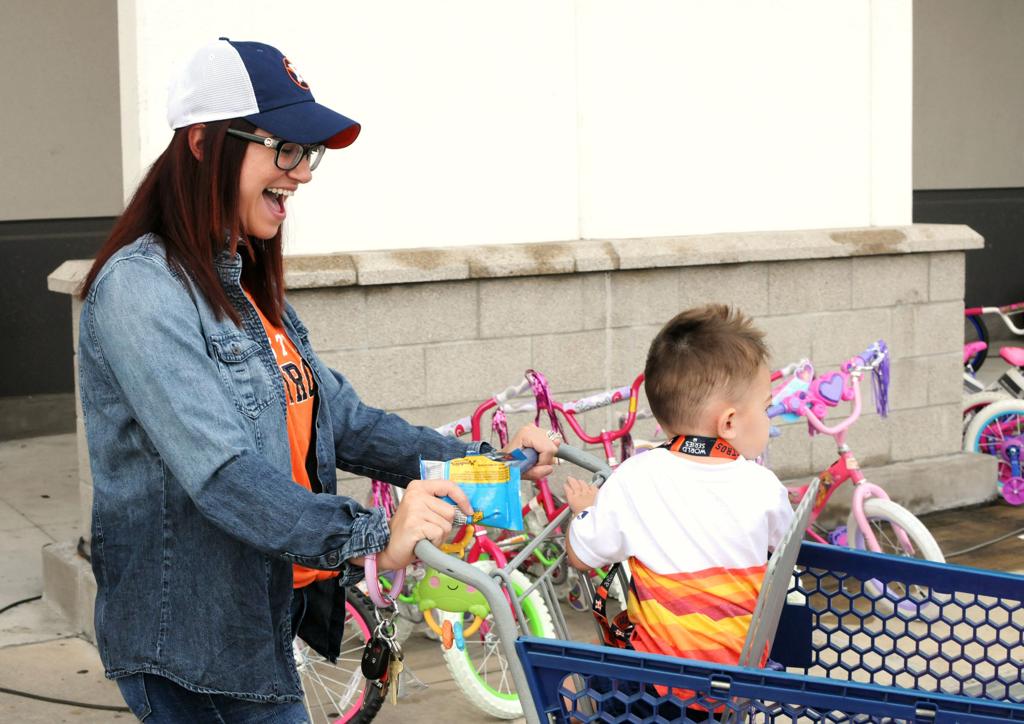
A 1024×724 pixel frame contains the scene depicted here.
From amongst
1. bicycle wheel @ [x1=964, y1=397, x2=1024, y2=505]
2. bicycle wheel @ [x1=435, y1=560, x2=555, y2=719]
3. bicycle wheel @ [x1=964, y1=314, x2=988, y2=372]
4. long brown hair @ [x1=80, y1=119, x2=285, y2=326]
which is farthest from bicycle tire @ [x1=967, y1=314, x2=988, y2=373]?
long brown hair @ [x1=80, y1=119, x2=285, y2=326]

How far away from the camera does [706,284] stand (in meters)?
6.48

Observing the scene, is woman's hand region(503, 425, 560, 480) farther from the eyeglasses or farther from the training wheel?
the training wheel

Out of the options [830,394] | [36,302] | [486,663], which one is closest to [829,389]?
[830,394]

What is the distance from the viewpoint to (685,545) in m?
2.57

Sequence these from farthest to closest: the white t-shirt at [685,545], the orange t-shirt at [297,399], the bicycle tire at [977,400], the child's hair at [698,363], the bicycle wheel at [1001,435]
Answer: the bicycle tire at [977,400] < the bicycle wheel at [1001,435] < the child's hair at [698,363] < the white t-shirt at [685,545] < the orange t-shirt at [297,399]

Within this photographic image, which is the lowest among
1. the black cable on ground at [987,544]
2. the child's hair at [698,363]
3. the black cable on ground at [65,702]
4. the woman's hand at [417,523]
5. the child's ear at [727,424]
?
the black cable on ground at [65,702]

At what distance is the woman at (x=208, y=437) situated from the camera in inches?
83.2

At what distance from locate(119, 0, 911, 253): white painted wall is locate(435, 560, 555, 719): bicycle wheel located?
5.86 feet

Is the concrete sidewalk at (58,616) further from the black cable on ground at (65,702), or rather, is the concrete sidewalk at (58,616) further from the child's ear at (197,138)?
the child's ear at (197,138)

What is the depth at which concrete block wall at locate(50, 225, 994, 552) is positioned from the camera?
552cm

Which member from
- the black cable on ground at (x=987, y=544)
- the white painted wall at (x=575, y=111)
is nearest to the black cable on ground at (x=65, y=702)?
the white painted wall at (x=575, y=111)

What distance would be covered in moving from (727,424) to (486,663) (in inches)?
92.7

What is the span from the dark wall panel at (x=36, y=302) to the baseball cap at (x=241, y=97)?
7.19m

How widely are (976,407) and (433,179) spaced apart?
12.4 feet
